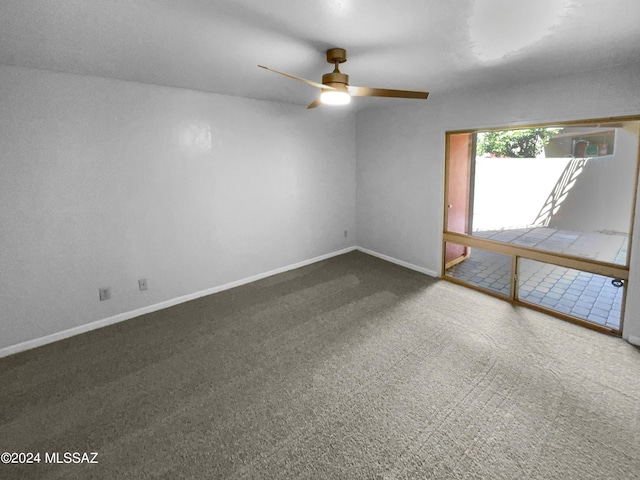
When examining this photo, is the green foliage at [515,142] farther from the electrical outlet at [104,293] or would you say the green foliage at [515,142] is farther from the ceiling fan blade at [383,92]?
the electrical outlet at [104,293]

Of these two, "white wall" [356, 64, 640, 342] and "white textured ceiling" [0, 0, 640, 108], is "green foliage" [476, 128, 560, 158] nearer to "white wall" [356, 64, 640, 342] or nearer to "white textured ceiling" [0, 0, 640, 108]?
"white wall" [356, 64, 640, 342]

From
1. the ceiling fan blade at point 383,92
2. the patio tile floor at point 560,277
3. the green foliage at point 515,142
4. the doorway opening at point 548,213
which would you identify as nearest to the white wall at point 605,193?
the doorway opening at point 548,213

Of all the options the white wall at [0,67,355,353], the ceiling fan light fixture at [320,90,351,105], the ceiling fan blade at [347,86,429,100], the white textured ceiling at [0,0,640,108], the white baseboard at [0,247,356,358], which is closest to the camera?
the white textured ceiling at [0,0,640,108]

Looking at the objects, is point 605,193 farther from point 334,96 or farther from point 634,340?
point 334,96

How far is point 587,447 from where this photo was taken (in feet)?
6.15

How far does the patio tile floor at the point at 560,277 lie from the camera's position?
3275 millimetres

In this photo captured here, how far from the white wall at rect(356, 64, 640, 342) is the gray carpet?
120cm

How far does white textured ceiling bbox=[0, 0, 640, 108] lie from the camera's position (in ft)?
5.77

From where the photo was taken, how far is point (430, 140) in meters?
4.32

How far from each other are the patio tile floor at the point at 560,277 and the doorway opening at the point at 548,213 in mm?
10

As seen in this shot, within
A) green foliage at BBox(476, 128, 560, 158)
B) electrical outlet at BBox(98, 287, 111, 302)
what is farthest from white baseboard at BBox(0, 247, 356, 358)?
green foliage at BBox(476, 128, 560, 158)

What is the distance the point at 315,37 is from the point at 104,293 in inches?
125

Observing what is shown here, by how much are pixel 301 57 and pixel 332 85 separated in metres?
0.36

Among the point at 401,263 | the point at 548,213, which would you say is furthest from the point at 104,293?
the point at 548,213
